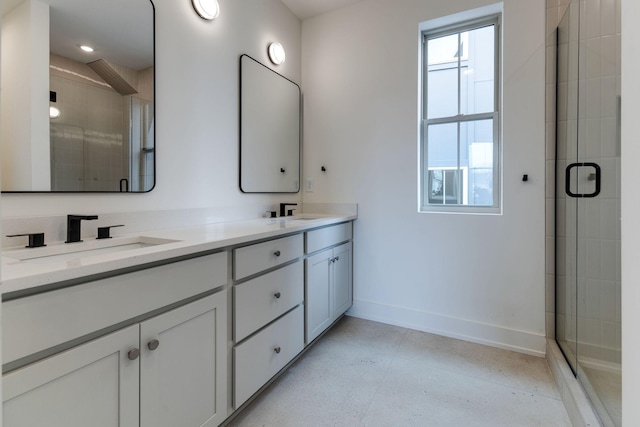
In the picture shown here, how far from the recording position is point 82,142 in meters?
1.40

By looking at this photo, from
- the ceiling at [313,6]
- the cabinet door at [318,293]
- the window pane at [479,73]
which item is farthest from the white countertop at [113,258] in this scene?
the ceiling at [313,6]


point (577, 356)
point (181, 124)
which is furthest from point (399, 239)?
point (181, 124)

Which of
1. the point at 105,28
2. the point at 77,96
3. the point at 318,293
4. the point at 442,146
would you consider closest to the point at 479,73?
the point at 442,146

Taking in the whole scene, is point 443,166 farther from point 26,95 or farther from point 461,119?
point 26,95

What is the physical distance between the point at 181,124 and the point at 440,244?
1.88 meters

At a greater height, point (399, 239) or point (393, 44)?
point (393, 44)

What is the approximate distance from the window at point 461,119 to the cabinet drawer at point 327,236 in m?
0.60

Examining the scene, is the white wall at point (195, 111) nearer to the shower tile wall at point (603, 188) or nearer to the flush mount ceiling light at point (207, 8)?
the flush mount ceiling light at point (207, 8)

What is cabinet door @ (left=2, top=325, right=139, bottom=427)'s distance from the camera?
0.83 m

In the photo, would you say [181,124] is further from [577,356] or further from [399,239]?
[577,356]

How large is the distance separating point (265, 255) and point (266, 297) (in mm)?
211

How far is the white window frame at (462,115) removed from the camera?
226 cm

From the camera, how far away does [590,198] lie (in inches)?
64.4

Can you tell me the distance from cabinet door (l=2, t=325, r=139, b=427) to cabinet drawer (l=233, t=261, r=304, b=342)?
1.55 feet
